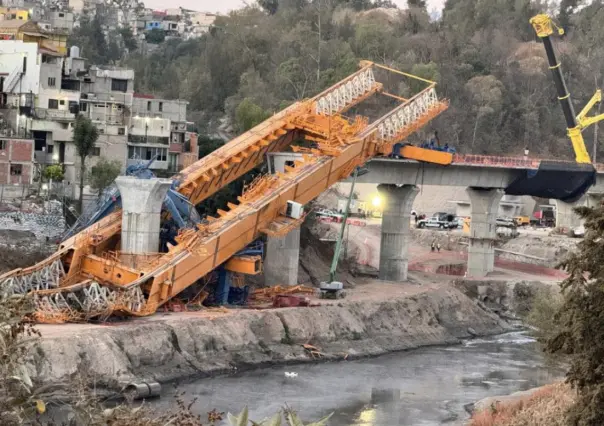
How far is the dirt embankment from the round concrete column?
4.31 m

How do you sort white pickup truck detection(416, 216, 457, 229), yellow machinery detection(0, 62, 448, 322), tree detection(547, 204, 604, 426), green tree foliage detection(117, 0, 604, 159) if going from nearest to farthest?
tree detection(547, 204, 604, 426) → yellow machinery detection(0, 62, 448, 322) → white pickup truck detection(416, 216, 457, 229) → green tree foliage detection(117, 0, 604, 159)

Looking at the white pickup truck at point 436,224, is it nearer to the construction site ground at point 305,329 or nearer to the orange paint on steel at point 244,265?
the construction site ground at point 305,329

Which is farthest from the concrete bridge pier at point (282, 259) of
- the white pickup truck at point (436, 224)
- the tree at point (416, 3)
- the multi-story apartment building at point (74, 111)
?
the tree at point (416, 3)

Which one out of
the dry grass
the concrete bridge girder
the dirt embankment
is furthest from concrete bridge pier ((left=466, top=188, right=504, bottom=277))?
the dry grass

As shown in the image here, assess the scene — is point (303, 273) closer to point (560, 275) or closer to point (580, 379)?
point (560, 275)

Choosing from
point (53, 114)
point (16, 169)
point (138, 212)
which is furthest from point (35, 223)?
point (53, 114)

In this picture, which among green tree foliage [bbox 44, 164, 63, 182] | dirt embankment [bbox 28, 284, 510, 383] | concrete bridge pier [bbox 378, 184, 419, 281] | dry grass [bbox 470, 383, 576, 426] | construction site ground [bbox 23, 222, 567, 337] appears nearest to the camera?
dry grass [bbox 470, 383, 576, 426]

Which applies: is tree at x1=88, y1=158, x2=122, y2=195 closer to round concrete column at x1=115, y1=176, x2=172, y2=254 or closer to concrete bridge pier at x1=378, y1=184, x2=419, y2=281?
round concrete column at x1=115, y1=176, x2=172, y2=254

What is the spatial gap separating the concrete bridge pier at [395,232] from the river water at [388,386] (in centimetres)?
1361

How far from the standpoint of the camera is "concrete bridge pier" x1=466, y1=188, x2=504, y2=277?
89.6 metres

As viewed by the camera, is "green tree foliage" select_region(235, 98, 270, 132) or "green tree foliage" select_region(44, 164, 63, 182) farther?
"green tree foliage" select_region(235, 98, 270, 132)

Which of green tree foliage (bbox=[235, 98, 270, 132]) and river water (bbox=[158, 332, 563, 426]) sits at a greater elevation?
green tree foliage (bbox=[235, 98, 270, 132])

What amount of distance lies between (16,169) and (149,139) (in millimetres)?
14865

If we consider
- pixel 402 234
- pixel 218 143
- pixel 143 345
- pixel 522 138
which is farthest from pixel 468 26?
pixel 143 345
